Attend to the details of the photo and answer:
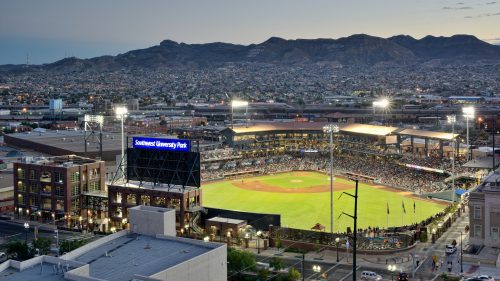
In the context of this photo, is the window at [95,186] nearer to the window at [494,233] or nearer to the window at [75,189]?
the window at [75,189]

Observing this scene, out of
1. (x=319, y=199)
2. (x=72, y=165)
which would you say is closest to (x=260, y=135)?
(x=319, y=199)

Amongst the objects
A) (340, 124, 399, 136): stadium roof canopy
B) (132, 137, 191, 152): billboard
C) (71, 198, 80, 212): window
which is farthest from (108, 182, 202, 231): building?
(340, 124, 399, 136): stadium roof canopy

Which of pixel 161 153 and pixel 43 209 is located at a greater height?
pixel 161 153

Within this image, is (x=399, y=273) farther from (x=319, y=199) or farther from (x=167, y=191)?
(x=319, y=199)

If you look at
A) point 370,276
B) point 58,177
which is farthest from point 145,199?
point 370,276

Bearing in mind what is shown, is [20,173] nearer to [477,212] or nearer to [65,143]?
[65,143]

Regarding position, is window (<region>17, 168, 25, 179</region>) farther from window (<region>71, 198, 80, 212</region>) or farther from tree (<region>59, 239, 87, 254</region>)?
tree (<region>59, 239, 87, 254</region>)
